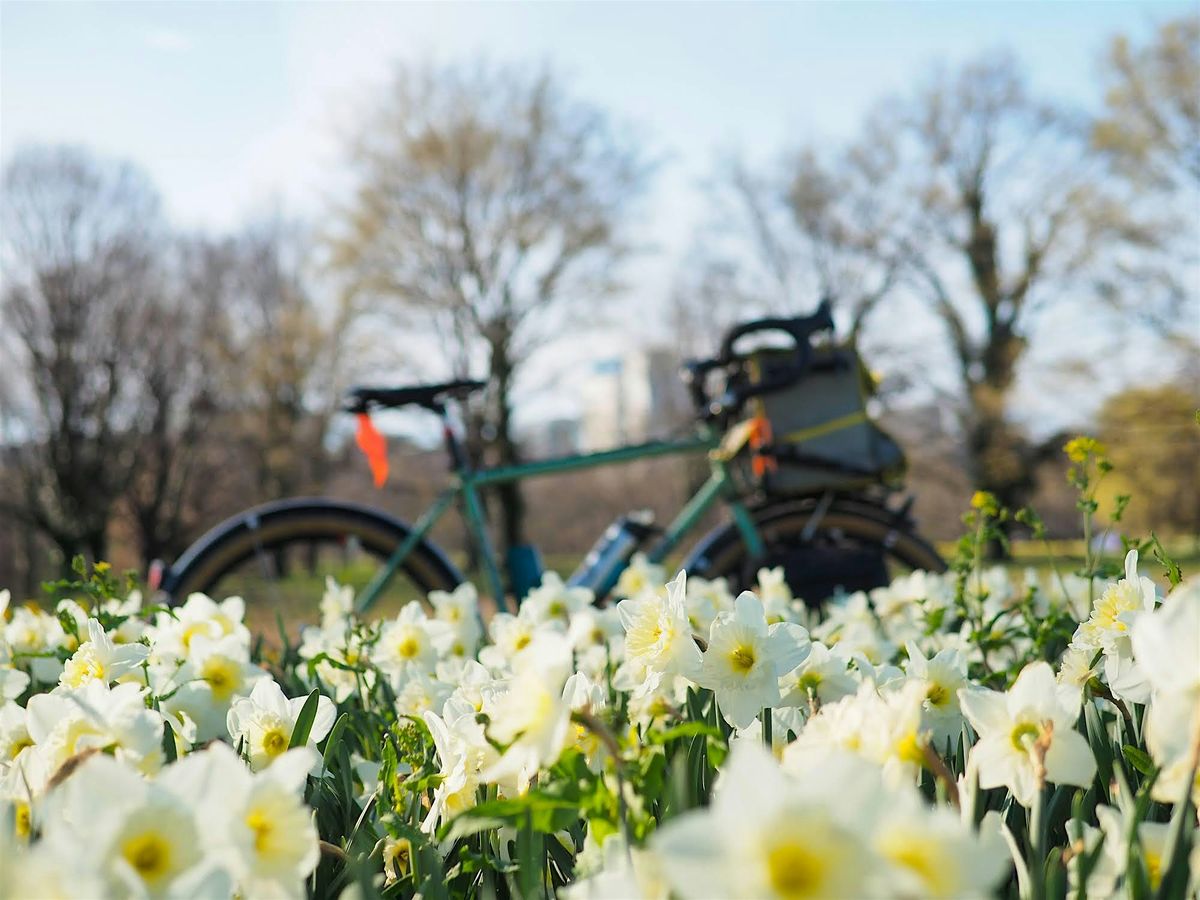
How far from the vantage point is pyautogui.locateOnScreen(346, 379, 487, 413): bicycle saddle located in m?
3.37

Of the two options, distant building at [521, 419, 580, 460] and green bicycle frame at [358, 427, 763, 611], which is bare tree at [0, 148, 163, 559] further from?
green bicycle frame at [358, 427, 763, 611]

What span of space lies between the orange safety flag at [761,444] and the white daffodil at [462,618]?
1.60 m

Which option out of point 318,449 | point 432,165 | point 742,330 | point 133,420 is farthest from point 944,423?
point 742,330

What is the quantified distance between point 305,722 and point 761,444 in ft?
9.02

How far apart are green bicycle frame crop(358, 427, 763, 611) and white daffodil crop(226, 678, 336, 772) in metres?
2.20

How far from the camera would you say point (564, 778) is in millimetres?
826

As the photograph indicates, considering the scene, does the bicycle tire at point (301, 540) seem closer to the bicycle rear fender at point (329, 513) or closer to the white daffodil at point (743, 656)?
the bicycle rear fender at point (329, 513)

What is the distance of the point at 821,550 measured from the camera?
341cm

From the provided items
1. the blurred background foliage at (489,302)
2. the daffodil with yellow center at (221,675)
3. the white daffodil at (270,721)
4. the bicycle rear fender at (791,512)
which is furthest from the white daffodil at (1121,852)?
the blurred background foliage at (489,302)

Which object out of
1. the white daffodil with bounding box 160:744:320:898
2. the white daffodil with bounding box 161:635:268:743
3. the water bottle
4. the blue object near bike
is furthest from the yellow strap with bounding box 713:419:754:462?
the white daffodil with bounding box 160:744:320:898

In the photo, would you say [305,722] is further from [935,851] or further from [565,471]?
[565,471]

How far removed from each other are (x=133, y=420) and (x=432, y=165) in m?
8.73

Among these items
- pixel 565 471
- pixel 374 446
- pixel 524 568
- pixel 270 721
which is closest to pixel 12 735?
pixel 270 721

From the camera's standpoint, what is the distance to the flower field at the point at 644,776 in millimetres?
479
